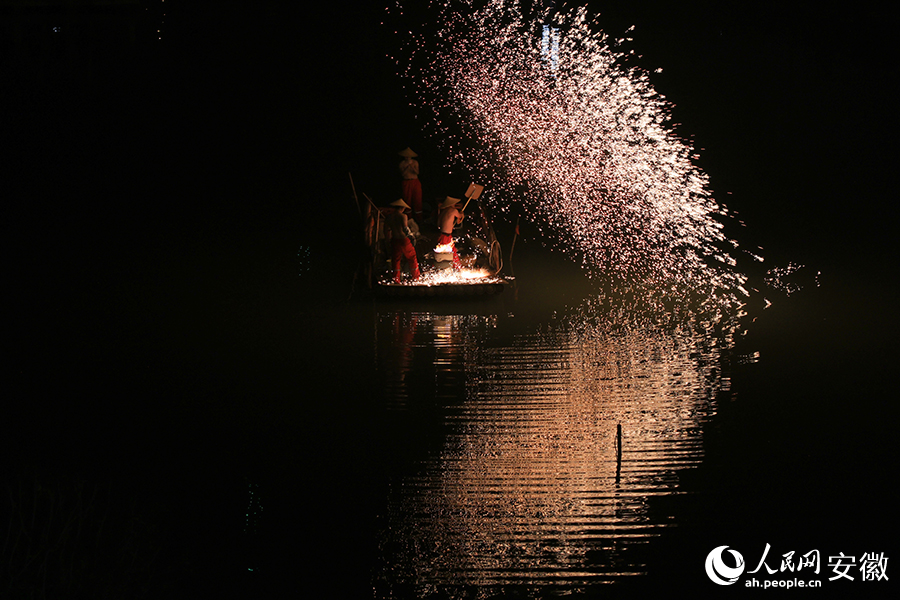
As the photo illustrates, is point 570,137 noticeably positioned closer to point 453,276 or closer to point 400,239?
point 453,276

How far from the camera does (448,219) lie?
10.2 metres

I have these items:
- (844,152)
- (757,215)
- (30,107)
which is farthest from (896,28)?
(30,107)

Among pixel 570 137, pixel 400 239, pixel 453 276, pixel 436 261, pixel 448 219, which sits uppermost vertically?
pixel 570 137

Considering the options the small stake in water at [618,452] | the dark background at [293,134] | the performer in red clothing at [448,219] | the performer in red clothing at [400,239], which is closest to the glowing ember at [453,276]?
the performer in red clothing at [400,239]

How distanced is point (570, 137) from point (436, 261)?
315 centimetres

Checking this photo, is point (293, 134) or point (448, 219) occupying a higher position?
point (293, 134)

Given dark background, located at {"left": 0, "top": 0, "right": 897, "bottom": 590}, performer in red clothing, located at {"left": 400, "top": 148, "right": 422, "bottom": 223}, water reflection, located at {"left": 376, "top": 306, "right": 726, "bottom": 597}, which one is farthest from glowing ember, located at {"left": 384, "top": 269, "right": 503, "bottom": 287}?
water reflection, located at {"left": 376, "top": 306, "right": 726, "bottom": 597}

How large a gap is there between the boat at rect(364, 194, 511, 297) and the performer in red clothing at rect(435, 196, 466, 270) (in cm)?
10

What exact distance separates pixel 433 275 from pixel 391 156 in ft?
18.2

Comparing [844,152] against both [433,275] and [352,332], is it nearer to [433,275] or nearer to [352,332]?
[433,275]

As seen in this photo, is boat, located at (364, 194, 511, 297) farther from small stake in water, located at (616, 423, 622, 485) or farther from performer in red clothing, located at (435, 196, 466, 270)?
small stake in water, located at (616, 423, 622, 485)

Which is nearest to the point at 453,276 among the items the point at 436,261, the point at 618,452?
the point at 436,261

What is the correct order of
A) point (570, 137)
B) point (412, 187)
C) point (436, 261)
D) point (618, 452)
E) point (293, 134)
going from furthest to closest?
point (293, 134)
point (570, 137)
point (412, 187)
point (436, 261)
point (618, 452)

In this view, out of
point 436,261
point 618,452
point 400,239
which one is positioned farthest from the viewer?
point 436,261
